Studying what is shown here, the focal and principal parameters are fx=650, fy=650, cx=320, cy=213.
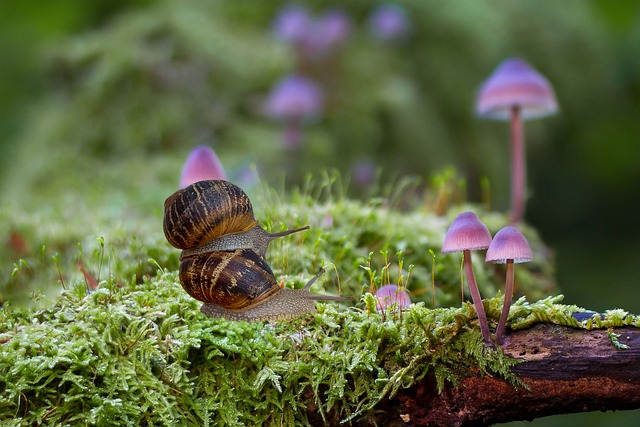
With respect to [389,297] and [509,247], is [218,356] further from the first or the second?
[509,247]

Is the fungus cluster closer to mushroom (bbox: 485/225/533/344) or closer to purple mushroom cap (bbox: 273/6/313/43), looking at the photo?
mushroom (bbox: 485/225/533/344)

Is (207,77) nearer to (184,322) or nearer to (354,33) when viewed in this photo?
(354,33)

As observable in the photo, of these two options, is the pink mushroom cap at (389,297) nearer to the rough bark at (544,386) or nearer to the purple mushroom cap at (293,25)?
the rough bark at (544,386)

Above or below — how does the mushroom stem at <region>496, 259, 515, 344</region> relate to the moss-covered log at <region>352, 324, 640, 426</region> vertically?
above

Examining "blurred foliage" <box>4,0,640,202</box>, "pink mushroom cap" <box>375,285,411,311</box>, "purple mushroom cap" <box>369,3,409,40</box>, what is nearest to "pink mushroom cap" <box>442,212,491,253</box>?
"pink mushroom cap" <box>375,285,411,311</box>

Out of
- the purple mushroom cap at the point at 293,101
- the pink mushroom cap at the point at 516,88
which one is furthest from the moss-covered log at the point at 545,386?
the purple mushroom cap at the point at 293,101
